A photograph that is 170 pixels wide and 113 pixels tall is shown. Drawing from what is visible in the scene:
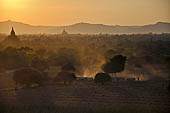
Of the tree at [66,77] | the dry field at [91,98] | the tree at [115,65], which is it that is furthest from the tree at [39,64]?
the dry field at [91,98]

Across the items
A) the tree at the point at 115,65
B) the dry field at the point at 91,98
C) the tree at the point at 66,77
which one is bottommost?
the dry field at the point at 91,98

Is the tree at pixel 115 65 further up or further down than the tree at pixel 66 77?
further up

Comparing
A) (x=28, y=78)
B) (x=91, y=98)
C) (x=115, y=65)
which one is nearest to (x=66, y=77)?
(x=28, y=78)

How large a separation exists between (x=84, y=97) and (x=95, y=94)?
1.12 metres

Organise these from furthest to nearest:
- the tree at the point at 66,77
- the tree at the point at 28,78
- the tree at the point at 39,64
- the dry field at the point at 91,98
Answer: the tree at the point at 39,64, the tree at the point at 66,77, the tree at the point at 28,78, the dry field at the point at 91,98

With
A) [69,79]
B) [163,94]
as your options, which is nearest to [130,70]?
[69,79]

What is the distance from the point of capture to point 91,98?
18.1m

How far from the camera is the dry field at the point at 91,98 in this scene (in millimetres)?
15523

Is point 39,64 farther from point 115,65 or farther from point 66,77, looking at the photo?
point 115,65

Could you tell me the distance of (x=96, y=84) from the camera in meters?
23.0

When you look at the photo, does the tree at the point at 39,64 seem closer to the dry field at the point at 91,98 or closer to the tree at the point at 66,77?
the tree at the point at 66,77

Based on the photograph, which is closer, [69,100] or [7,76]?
[69,100]

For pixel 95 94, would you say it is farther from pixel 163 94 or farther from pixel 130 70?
pixel 130 70

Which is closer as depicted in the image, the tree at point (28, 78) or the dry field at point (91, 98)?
the dry field at point (91, 98)
